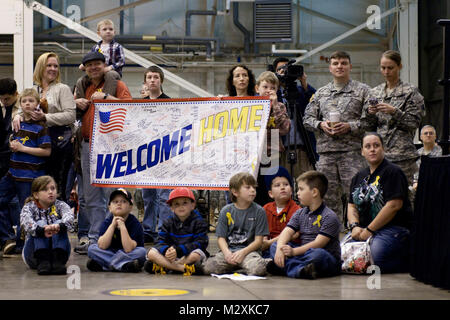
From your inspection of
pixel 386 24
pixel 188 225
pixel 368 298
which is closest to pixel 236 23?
pixel 386 24

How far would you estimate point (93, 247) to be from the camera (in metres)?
5.68

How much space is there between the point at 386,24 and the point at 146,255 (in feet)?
34.7

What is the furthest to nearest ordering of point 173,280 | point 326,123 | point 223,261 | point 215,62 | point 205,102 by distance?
point 215,62 < point 205,102 < point 326,123 < point 223,261 < point 173,280

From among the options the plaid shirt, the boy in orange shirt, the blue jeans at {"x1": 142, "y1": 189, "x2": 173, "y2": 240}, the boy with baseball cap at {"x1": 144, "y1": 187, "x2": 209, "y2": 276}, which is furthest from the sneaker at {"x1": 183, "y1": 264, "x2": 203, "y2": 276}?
the plaid shirt

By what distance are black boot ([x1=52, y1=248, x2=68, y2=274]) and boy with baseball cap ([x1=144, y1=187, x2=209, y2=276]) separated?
64cm

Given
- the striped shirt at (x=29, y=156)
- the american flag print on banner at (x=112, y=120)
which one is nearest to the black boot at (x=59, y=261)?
the striped shirt at (x=29, y=156)

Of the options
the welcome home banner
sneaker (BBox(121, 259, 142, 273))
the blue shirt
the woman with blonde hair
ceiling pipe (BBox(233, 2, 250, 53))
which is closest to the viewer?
the blue shirt

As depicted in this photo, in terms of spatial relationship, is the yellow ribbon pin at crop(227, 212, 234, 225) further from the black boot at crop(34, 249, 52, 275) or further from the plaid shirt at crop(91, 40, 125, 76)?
the plaid shirt at crop(91, 40, 125, 76)

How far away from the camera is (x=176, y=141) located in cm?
680

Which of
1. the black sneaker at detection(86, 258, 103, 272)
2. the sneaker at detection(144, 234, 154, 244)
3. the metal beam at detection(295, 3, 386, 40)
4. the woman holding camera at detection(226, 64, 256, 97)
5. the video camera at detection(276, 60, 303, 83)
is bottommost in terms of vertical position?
the sneaker at detection(144, 234, 154, 244)

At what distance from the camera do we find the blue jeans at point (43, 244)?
18.5ft

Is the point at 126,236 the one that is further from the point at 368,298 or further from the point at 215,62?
the point at 215,62

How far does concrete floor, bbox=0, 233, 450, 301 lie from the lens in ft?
13.7

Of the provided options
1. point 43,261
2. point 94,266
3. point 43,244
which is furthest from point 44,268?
point 94,266
